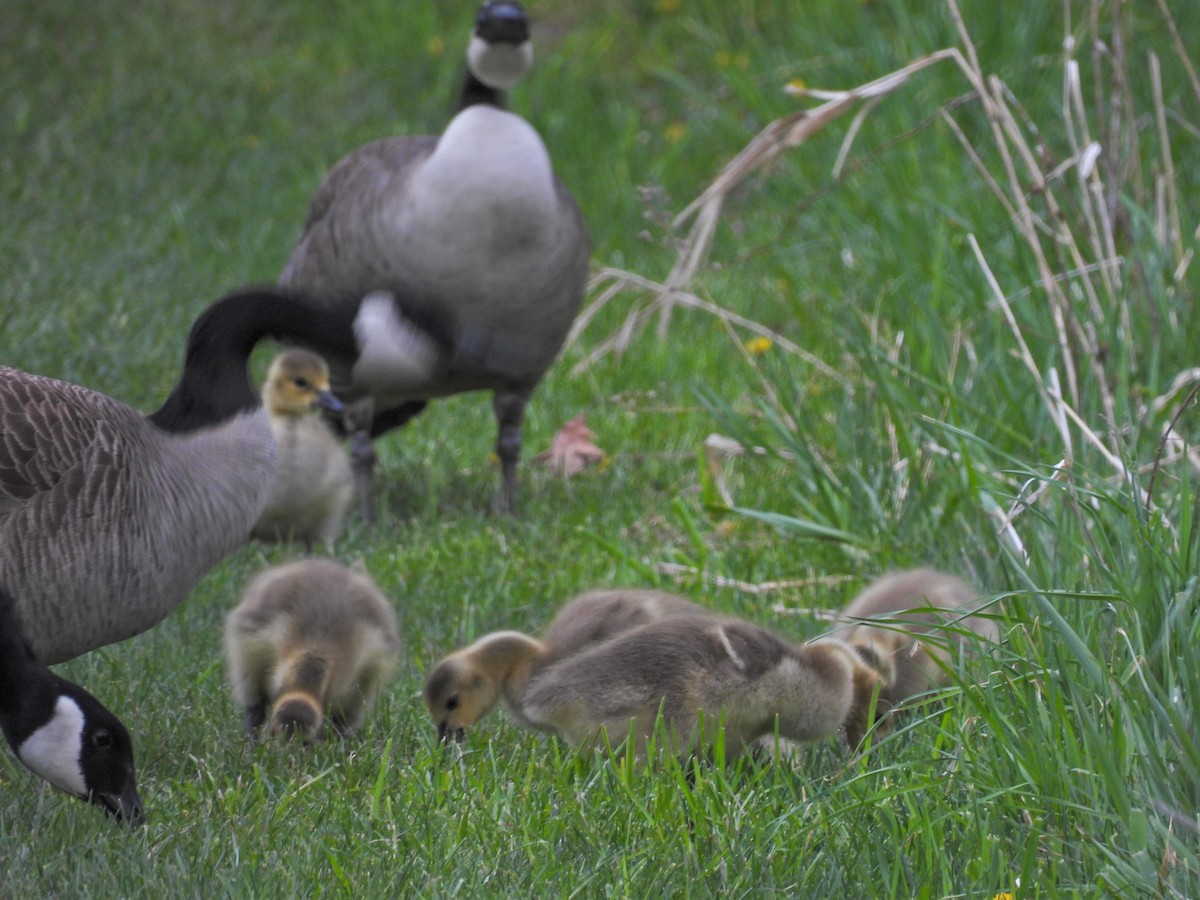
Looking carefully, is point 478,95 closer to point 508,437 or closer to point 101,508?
point 508,437

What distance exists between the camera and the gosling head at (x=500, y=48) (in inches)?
236

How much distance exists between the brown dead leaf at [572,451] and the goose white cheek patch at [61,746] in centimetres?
374

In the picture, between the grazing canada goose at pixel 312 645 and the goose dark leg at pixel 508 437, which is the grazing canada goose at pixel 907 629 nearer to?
the grazing canada goose at pixel 312 645

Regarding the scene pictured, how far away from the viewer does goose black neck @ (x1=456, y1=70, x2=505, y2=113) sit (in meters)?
6.04

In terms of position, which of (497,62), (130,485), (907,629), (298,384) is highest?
(497,62)

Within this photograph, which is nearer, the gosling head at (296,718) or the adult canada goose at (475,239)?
the gosling head at (296,718)

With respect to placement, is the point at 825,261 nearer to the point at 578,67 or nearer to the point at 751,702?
the point at 578,67

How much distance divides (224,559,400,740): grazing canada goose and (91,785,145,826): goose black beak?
61 cm

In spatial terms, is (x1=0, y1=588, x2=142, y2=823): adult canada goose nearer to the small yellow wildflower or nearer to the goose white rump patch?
the goose white rump patch

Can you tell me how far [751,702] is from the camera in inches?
140

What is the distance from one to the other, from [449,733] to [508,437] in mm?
2693

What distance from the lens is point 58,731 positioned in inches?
118

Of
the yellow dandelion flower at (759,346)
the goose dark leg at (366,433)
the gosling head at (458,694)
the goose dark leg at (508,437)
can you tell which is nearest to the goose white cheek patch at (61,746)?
the gosling head at (458,694)

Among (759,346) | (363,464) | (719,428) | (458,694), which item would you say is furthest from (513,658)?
(759,346)
